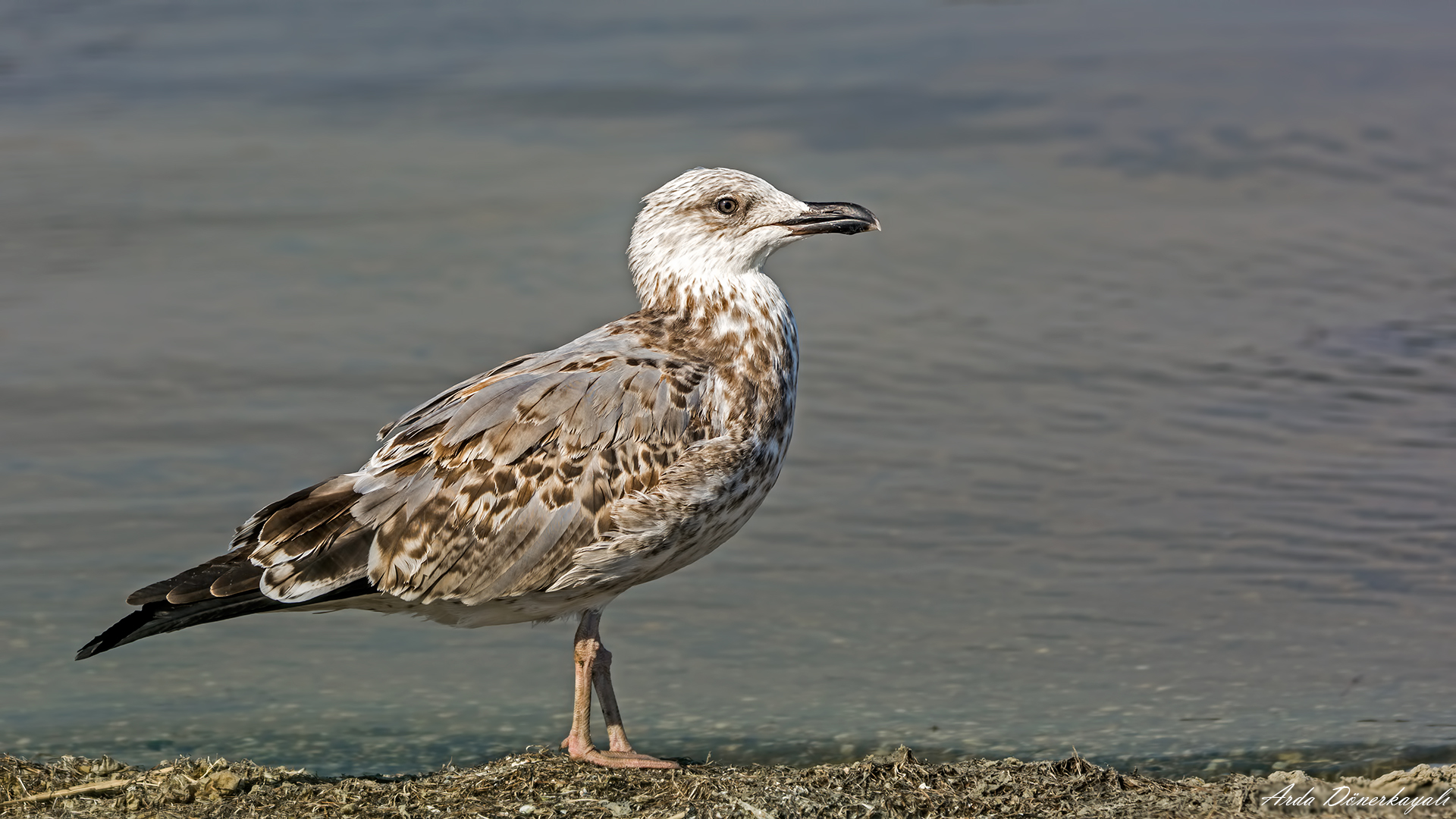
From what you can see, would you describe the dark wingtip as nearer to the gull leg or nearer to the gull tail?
the gull tail

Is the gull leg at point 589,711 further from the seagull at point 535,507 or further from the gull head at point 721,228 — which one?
the gull head at point 721,228

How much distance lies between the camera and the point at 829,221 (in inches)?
262

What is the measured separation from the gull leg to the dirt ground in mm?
107

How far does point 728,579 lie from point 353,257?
16.1ft

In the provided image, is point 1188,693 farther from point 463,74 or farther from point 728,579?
point 463,74

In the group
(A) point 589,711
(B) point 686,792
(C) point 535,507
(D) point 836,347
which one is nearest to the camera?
(B) point 686,792

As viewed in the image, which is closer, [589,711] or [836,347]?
[589,711]

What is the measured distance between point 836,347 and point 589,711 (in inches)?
201

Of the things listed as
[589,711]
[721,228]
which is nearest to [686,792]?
[589,711]

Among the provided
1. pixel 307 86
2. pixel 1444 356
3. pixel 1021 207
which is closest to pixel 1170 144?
pixel 1021 207

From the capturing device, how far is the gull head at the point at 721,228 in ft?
21.7

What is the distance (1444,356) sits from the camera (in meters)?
10.7

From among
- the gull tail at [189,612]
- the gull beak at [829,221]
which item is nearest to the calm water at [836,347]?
the gull tail at [189,612]

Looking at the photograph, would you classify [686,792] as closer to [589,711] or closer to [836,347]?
[589,711]
